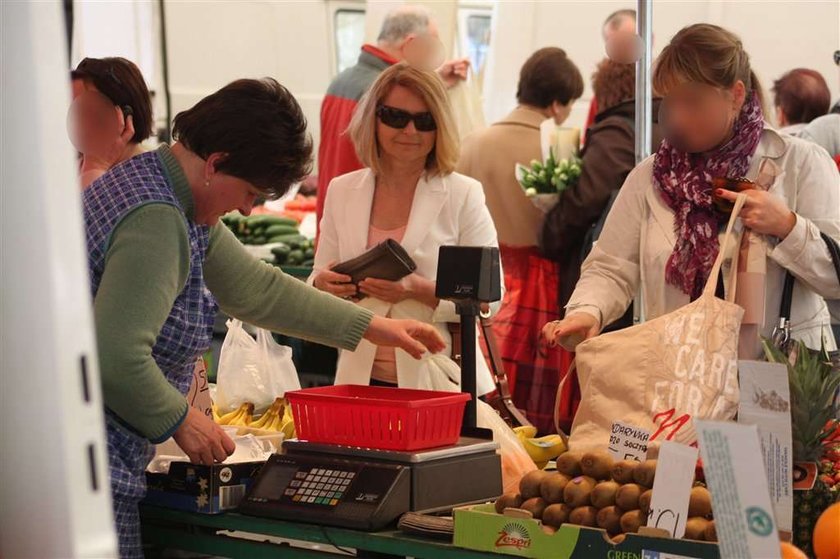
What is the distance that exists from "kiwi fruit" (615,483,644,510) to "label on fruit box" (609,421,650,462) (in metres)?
0.21

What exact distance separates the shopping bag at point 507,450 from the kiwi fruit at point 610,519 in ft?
1.63

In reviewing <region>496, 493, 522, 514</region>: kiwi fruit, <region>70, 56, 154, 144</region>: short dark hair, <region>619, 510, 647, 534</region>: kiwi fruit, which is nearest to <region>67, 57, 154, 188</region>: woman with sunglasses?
<region>70, 56, 154, 144</region>: short dark hair

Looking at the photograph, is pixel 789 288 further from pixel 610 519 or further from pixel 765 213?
pixel 610 519

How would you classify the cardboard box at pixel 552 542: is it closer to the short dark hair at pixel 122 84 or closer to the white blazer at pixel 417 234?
the white blazer at pixel 417 234

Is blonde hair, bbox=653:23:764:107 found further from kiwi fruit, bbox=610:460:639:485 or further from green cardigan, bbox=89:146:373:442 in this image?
green cardigan, bbox=89:146:373:442

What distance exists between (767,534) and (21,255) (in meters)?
0.78

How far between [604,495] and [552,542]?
4.8 inches

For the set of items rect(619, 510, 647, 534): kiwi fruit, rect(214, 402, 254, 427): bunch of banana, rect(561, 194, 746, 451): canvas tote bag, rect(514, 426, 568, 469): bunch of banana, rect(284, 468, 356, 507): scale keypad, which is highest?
rect(561, 194, 746, 451): canvas tote bag

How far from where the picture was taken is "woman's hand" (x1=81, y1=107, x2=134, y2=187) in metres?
3.10

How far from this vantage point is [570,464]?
209 cm

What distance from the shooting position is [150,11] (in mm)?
8047

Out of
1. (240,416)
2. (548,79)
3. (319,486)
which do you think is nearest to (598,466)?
(319,486)

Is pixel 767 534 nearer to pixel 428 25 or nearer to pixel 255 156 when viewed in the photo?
pixel 255 156

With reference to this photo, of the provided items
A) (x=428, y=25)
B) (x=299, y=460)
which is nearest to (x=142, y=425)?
(x=299, y=460)
